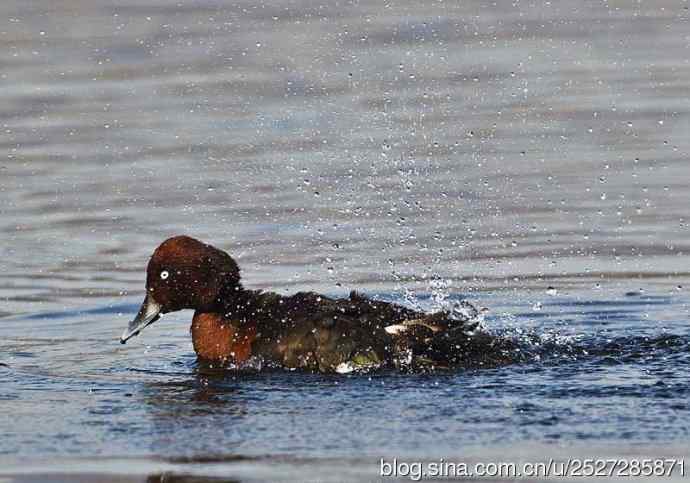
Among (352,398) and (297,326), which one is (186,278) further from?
(352,398)

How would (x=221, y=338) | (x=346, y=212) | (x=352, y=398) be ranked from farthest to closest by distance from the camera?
(x=346, y=212)
(x=221, y=338)
(x=352, y=398)

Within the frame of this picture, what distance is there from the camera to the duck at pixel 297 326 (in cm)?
1034

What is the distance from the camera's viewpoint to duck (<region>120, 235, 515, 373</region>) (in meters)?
10.3

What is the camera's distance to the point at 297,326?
34.6ft

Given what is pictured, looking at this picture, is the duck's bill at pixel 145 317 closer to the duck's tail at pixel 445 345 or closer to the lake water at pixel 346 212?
the lake water at pixel 346 212

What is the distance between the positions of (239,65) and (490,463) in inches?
424

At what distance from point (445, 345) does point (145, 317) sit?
1.88 meters

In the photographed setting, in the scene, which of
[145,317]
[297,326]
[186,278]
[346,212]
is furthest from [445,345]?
[346,212]

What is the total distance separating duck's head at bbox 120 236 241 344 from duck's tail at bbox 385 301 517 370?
1172 millimetres

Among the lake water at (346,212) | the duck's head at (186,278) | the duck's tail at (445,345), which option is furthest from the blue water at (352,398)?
the duck's head at (186,278)

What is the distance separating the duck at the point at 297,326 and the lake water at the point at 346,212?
0.18 m

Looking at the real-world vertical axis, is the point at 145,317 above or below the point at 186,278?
below

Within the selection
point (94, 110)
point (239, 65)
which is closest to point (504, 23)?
point (239, 65)

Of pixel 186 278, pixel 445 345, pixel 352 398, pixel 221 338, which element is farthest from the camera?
pixel 186 278
